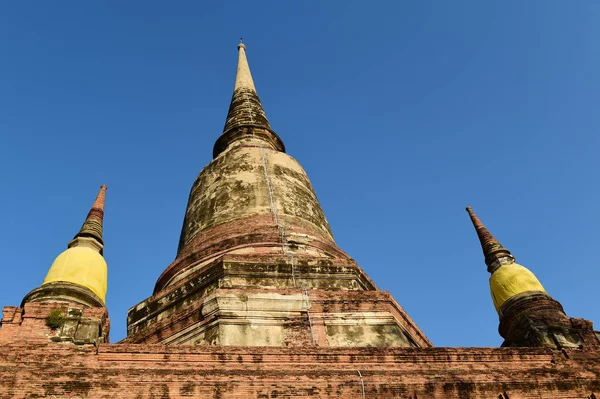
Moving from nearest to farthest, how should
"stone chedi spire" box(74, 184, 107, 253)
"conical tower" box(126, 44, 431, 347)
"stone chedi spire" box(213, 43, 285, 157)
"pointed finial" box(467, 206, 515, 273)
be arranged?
1. "conical tower" box(126, 44, 431, 347)
2. "stone chedi spire" box(74, 184, 107, 253)
3. "pointed finial" box(467, 206, 515, 273)
4. "stone chedi spire" box(213, 43, 285, 157)

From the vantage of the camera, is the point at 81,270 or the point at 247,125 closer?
the point at 81,270

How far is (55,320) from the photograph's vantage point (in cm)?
852

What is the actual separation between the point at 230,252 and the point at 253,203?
1.57 m

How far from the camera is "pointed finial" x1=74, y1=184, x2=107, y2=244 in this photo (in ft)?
36.4

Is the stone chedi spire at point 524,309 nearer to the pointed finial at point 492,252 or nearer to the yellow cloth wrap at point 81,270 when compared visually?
Result: the pointed finial at point 492,252

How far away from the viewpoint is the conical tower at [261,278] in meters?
9.93

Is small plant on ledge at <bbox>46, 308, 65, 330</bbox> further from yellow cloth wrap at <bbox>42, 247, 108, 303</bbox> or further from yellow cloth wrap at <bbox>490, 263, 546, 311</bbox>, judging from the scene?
yellow cloth wrap at <bbox>490, 263, 546, 311</bbox>

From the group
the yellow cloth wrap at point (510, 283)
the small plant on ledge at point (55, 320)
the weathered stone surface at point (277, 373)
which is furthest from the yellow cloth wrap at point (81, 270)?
the yellow cloth wrap at point (510, 283)

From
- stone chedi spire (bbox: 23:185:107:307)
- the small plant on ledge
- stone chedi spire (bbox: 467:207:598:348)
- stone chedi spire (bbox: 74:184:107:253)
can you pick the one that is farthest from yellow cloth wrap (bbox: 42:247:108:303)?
stone chedi spire (bbox: 467:207:598:348)

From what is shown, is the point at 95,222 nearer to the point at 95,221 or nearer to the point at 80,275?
the point at 95,221

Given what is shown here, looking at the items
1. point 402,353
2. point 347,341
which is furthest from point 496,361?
point 347,341

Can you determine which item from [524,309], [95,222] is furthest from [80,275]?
[524,309]

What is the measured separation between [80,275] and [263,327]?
2.87 meters

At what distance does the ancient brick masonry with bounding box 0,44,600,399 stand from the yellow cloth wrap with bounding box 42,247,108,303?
28mm
